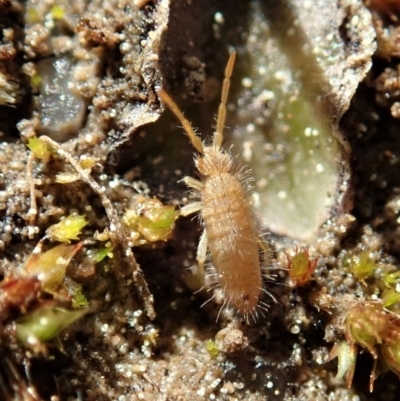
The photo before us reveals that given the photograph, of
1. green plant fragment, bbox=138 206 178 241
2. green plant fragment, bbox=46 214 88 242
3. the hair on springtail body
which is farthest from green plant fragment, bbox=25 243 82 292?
the hair on springtail body

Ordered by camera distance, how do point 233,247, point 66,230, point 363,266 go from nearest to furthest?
point 66,230 < point 233,247 < point 363,266

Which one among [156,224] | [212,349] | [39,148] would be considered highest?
[39,148]

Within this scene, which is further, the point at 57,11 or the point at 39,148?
the point at 57,11

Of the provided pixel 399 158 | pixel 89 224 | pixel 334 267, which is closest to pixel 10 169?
pixel 89 224

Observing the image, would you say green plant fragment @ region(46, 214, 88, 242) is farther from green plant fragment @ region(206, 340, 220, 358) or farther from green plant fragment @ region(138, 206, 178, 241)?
green plant fragment @ region(206, 340, 220, 358)

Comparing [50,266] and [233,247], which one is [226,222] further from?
[50,266]

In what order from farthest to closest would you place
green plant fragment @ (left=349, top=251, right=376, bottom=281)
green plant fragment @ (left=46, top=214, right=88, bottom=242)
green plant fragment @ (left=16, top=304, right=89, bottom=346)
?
green plant fragment @ (left=349, top=251, right=376, bottom=281) < green plant fragment @ (left=46, top=214, right=88, bottom=242) < green plant fragment @ (left=16, top=304, right=89, bottom=346)

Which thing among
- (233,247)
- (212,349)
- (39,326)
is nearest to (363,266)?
(233,247)

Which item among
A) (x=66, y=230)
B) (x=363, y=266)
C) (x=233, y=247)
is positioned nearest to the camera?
(x=66, y=230)

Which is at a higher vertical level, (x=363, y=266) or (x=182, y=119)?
(x=182, y=119)
